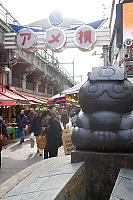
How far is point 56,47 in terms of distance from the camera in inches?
439

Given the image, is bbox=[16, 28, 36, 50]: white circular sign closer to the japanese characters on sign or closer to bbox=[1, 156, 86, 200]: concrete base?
the japanese characters on sign

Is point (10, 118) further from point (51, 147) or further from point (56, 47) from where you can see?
point (51, 147)

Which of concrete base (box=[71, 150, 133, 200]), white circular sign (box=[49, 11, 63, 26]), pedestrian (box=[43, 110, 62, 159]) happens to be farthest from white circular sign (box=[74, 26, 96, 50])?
concrete base (box=[71, 150, 133, 200])

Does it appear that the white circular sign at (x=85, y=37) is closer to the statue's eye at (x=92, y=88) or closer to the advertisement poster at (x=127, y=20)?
the advertisement poster at (x=127, y=20)

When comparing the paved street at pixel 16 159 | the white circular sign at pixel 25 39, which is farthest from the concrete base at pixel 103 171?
the white circular sign at pixel 25 39

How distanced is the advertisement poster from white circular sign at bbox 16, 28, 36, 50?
225 inches

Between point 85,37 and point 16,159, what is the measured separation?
717 centimetres

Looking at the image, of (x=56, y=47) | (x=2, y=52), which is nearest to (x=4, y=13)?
(x=2, y=52)

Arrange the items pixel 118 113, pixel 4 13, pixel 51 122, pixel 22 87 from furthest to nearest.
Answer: pixel 22 87, pixel 4 13, pixel 51 122, pixel 118 113

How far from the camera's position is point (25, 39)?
11531 millimetres

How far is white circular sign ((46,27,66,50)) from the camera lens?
1111cm

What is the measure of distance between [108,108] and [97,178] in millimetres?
1013

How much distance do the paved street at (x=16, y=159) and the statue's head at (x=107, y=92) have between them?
325 cm

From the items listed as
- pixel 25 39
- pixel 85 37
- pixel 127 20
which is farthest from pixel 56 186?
pixel 127 20
